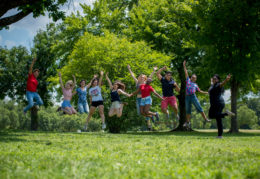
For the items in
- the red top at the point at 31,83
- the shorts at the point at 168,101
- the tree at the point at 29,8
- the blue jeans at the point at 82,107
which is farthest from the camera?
the blue jeans at the point at 82,107

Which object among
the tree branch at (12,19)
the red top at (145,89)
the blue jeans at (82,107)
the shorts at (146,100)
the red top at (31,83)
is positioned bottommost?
the blue jeans at (82,107)

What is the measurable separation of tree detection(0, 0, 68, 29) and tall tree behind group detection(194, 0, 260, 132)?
879 cm

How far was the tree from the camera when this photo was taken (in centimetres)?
818

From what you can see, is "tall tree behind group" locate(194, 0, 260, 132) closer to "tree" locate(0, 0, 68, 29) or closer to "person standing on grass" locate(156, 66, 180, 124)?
"person standing on grass" locate(156, 66, 180, 124)

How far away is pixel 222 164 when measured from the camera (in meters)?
4.21

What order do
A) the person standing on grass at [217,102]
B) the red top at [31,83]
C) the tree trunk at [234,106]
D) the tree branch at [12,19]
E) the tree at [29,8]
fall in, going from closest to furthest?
the tree at [29,8] < the tree branch at [12,19] < the person standing on grass at [217,102] < the red top at [31,83] < the tree trunk at [234,106]

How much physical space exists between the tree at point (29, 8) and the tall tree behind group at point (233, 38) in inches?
346

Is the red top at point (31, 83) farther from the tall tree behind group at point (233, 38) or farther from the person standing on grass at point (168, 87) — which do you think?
the tall tree behind group at point (233, 38)

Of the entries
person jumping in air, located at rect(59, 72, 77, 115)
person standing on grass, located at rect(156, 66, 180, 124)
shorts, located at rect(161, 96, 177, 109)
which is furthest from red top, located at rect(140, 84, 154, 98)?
person jumping in air, located at rect(59, 72, 77, 115)

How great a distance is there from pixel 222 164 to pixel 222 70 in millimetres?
12168

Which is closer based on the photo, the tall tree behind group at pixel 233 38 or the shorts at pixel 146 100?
the shorts at pixel 146 100

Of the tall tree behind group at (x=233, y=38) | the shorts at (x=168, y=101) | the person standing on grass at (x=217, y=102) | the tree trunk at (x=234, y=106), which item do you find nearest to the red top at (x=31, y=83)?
the shorts at (x=168, y=101)

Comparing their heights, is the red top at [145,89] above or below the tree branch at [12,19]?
below

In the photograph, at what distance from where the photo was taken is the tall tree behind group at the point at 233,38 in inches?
567
